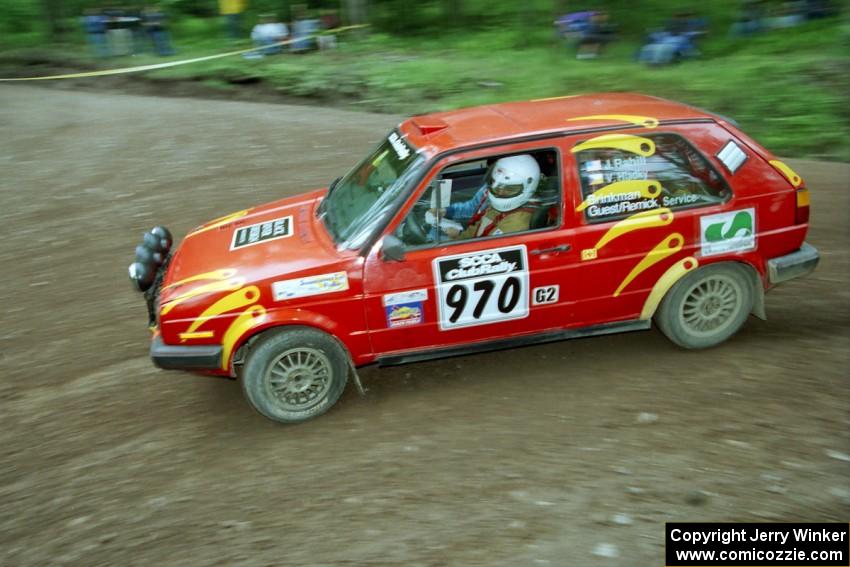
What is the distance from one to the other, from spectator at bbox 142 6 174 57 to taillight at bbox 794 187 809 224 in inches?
720

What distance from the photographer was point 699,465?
404 centimetres

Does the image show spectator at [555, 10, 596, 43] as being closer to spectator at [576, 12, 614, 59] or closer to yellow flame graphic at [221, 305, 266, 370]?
spectator at [576, 12, 614, 59]

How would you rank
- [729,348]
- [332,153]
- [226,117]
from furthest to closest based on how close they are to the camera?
[226,117], [332,153], [729,348]

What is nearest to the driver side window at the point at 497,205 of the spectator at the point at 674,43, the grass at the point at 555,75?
the grass at the point at 555,75

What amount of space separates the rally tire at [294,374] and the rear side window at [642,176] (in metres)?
1.84

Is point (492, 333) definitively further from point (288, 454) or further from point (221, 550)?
point (221, 550)

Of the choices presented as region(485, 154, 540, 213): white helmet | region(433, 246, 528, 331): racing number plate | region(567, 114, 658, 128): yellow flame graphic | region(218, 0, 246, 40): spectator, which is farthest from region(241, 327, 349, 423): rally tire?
region(218, 0, 246, 40): spectator

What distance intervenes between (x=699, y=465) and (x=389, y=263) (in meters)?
2.09

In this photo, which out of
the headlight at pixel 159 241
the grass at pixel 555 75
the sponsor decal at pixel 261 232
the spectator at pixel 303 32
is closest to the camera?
the sponsor decal at pixel 261 232

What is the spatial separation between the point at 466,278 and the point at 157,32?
18.0 meters

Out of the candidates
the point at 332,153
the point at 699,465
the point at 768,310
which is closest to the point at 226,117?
the point at 332,153

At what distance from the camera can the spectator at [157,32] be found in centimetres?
1953

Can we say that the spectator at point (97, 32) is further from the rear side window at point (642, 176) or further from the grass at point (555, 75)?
the rear side window at point (642, 176)

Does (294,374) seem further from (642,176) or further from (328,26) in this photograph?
(328,26)
